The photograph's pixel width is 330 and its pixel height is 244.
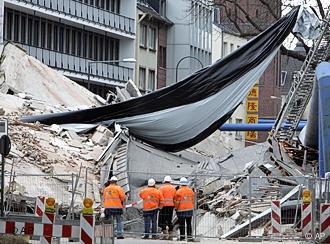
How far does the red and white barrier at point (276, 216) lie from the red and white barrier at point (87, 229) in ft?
30.4

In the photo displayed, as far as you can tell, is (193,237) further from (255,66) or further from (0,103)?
(0,103)

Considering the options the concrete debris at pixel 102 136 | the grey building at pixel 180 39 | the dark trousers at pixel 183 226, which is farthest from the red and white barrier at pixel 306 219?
the grey building at pixel 180 39

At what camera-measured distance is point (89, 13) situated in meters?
73.7

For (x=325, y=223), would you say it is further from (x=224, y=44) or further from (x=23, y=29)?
(x=224, y=44)

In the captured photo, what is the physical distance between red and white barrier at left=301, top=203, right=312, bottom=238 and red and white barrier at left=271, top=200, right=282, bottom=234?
1.02m

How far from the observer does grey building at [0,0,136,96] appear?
65.8 metres

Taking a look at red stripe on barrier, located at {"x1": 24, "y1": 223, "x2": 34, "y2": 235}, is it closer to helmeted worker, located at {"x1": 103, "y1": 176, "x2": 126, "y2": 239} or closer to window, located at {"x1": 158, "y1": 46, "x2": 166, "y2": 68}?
helmeted worker, located at {"x1": 103, "y1": 176, "x2": 126, "y2": 239}

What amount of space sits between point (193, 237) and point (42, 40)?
4296 cm

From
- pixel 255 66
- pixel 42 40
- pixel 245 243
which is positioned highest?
pixel 42 40

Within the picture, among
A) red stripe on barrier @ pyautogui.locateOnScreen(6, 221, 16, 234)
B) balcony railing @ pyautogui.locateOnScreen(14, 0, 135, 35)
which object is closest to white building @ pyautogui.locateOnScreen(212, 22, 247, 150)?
balcony railing @ pyautogui.locateOnScreen(14, 0, 135, 35)

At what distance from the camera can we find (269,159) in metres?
33.6

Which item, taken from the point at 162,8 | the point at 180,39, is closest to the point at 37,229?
the point at 162,8

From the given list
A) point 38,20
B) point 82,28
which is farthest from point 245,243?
point 82,28

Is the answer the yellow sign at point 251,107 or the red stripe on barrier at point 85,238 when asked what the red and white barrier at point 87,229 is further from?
the yellow sign at point 251,107
